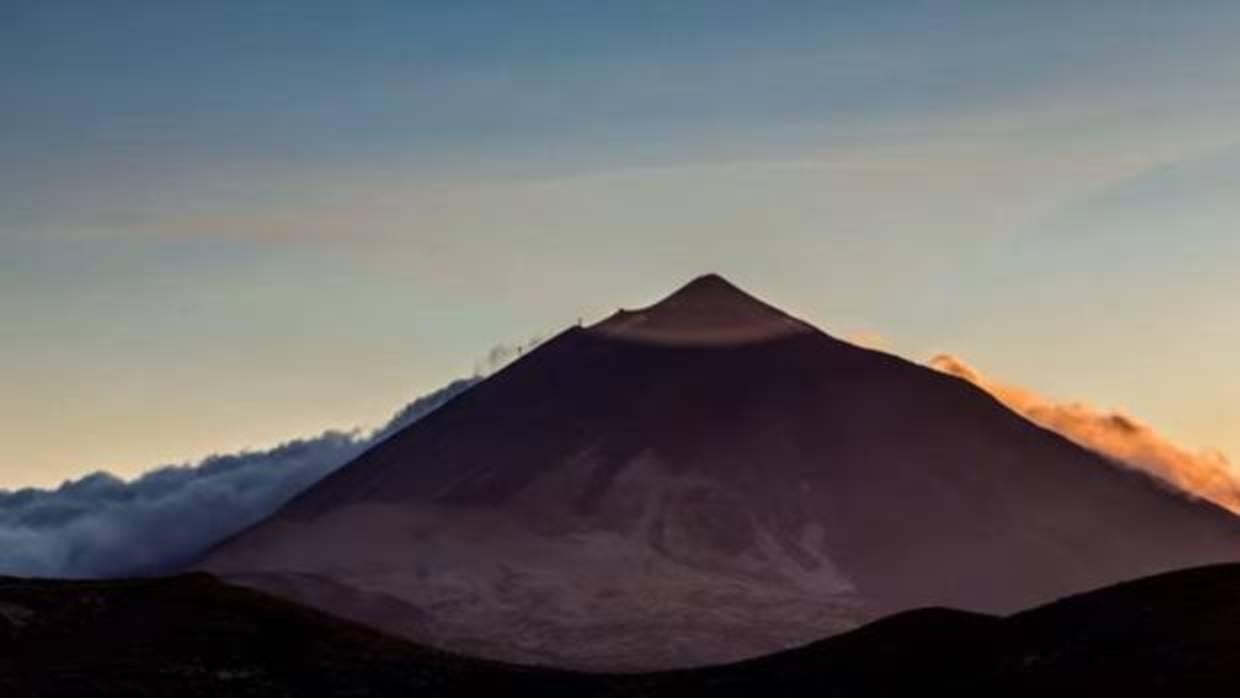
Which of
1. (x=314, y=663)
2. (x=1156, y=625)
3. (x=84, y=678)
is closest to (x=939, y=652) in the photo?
(x=1156, y=625)

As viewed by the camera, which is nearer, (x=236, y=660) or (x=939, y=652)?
(x=939, y=652)

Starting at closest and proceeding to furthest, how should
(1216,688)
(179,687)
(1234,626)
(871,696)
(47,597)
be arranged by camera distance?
(1216,688) < (1234,626) < (871,696) < (179,687) < (47,597)

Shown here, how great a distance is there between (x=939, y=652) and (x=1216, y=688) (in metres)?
19.4

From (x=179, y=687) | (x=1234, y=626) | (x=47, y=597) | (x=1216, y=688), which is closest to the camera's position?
(x=1216, y=688)

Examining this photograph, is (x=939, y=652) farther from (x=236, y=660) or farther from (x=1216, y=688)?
(x=236, y=660)

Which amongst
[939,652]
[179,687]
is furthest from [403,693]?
[939,652]

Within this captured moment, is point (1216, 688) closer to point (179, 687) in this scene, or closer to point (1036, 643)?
point (1036, 643)

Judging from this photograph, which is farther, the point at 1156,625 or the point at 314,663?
the point at 314,663

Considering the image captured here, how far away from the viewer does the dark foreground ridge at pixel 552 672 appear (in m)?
95.1

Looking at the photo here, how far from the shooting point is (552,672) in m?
120

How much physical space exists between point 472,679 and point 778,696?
783 inches

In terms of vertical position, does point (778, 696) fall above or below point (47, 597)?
below

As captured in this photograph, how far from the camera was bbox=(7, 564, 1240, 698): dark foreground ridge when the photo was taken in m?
95.1

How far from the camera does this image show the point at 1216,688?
87.1m
